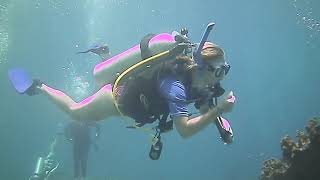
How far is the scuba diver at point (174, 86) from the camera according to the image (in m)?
4.86

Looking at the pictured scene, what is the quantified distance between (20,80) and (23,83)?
250mm

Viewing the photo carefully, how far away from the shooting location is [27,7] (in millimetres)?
43062

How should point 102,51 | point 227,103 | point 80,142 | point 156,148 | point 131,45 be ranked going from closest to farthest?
point 227,103
point 156,148
point 102,51
point 80,142
point 131,45

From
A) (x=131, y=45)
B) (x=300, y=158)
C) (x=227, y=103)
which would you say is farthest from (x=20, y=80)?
(x=131, y=45)

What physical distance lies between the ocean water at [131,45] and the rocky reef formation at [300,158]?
15.9 metres

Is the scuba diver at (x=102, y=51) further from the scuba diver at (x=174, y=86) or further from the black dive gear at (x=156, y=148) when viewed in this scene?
the black dive gear at (x=156, y=148)

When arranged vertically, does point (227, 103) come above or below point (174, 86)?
below

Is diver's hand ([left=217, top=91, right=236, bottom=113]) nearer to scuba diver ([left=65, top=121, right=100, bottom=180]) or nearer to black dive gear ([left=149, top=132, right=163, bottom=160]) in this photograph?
black dive gear ([left=149, top=132, right=163, bottom=160])

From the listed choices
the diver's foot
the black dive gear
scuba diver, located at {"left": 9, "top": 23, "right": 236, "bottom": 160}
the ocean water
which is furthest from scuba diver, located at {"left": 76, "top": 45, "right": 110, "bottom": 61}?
the ocean water

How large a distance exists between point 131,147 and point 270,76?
1658 inches

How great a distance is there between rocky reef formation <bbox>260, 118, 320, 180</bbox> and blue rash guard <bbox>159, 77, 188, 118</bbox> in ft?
→ 5.04

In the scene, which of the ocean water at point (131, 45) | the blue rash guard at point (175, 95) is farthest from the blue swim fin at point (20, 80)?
the ocean water at point (131, 45)

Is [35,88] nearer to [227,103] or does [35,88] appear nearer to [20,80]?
[20,80]

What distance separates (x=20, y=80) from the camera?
8.71 m
